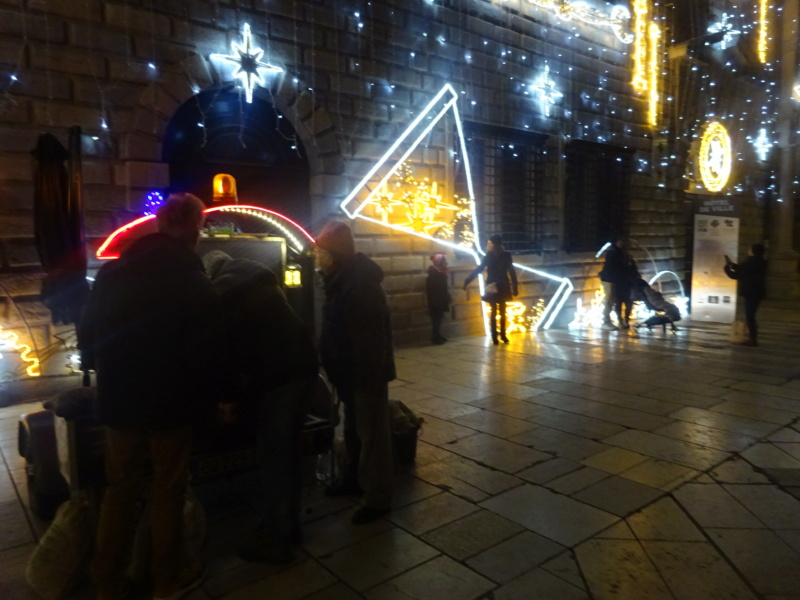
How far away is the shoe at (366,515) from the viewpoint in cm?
370

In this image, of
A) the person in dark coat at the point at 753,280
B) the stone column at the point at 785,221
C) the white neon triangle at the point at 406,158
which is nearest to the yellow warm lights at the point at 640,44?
the stone column at the point at 785,221

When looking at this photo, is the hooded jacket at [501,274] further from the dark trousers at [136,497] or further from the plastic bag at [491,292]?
the dark trousers at [136,497]

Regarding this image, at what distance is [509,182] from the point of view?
1199 cm

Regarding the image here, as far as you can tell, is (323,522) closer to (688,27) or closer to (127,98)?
(127,98)

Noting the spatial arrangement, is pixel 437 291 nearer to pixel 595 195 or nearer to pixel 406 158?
pixel 406 158

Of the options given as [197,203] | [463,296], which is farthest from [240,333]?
[463,296]

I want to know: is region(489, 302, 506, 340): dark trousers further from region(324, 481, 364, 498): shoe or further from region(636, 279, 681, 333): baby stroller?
region(324, 481, 364, 498): shoe

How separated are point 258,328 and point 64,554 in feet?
4.68

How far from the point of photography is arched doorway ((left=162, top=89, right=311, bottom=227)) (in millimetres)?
7793

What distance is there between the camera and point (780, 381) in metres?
7.55

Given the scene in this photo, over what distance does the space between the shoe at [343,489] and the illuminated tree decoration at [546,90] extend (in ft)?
32.9

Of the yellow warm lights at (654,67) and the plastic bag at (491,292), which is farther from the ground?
the yellow warm lights at (654,67)

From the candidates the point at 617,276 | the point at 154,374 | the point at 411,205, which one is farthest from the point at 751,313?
the point at 154,374

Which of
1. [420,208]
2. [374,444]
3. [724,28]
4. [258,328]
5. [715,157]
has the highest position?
[724,28]
